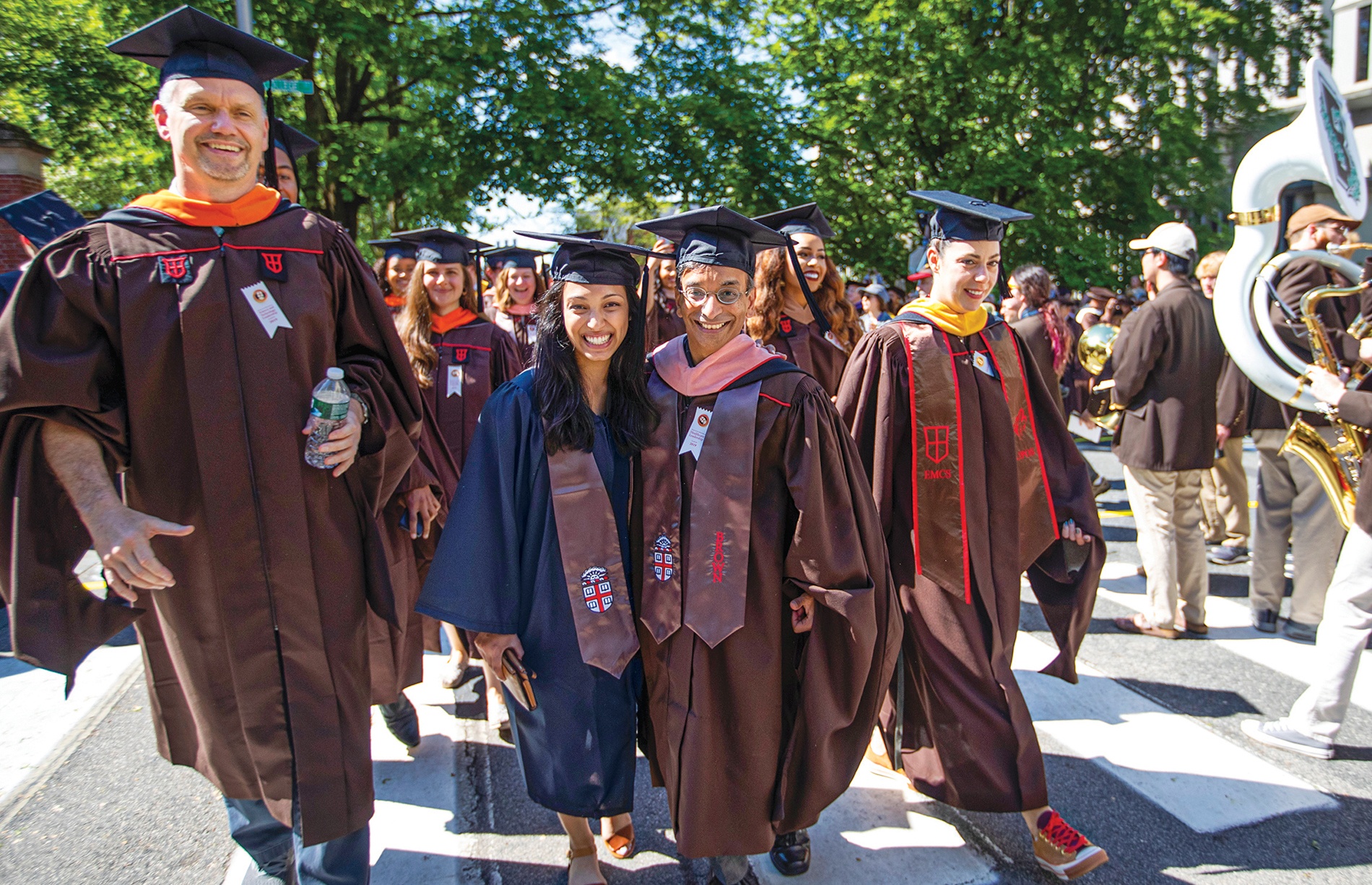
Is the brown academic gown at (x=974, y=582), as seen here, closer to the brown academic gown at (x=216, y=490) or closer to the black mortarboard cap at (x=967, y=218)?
the black mortarboard cap at (x=967, y=218)

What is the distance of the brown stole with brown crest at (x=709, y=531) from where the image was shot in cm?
253

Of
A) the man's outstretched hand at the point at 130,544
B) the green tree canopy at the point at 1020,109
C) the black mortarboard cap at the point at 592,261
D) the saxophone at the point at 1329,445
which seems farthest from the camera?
the green tree canopy at the point at 1020,109

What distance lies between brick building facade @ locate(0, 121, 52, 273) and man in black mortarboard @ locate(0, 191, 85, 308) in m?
7.18

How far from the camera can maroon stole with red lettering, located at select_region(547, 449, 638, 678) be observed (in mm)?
2539

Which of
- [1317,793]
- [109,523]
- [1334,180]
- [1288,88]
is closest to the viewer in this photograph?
[109,523]

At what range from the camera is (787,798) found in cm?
265

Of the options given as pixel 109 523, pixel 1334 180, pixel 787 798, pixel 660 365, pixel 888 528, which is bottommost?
pixel 787 798

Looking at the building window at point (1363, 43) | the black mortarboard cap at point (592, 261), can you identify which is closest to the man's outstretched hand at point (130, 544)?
the black mortarboard cap at point (592, 261)

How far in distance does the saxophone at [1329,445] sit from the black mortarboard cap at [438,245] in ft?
13.8

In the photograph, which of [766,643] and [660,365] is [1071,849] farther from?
[660,365]

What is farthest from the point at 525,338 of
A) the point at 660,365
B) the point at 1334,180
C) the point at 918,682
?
the point at 1334,180

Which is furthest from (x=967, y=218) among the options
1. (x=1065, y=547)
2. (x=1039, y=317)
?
(x=1039, y=317)

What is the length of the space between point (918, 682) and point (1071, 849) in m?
0.70

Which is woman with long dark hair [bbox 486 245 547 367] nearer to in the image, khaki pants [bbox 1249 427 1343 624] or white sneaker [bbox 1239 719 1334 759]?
white sneaker [bbox 1239 719 1334 759]
